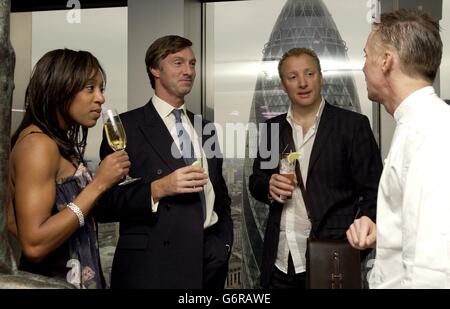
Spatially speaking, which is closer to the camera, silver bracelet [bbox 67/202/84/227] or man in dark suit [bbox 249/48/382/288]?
silver bracelet [bbox 67/202/84/227]

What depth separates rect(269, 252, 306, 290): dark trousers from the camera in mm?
2430

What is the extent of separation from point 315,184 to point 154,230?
0.79 meters

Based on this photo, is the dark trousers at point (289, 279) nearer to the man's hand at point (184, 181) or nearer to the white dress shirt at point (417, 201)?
the man's hand at point (184, 181)

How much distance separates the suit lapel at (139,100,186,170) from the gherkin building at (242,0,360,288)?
1302mm

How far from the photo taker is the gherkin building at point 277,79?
3473 millimetres

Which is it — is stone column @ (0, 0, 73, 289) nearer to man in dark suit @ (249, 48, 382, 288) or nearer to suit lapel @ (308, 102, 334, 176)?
man in dark suit @ (249, 48, 382, 288)

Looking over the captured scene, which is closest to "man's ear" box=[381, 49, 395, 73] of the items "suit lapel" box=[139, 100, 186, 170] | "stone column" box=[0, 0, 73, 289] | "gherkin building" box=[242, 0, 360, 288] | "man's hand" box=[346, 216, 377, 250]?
"man's hand" box=[346, 216, 377, 250]

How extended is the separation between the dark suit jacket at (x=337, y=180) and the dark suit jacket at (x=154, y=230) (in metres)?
0.45

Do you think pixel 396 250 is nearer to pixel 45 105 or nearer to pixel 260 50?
pixel 45 105

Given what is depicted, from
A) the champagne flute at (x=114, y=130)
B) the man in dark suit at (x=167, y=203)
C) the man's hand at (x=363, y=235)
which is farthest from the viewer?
the man in dark suit at (x=167, y=203)

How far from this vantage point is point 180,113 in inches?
96.2

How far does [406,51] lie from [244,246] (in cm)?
250

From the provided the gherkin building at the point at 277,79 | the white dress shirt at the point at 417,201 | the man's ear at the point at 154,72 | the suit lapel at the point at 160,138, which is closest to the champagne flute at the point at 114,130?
the suit lapel at the point at 160,138
